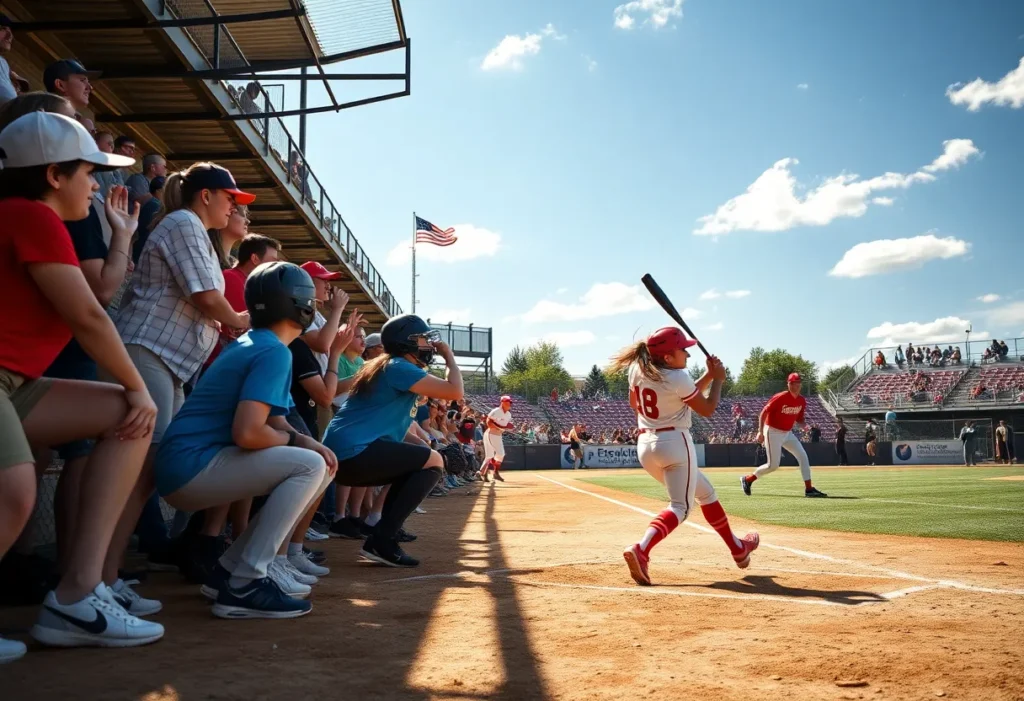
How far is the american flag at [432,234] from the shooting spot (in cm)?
4028

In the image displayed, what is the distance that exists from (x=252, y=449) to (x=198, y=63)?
10544 millimetres

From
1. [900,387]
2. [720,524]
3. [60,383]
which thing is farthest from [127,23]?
[900,387]

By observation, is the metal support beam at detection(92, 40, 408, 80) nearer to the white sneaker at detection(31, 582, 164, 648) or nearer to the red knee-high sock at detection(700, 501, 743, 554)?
the red knee-high sock at detection(700, 501, 743, 554)

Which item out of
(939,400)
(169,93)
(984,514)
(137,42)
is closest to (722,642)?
(984,514)

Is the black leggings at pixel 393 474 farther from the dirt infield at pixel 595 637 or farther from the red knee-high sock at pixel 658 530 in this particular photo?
the red knee-high sock at pixel 658 530

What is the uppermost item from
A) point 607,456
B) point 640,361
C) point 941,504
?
point 640,361

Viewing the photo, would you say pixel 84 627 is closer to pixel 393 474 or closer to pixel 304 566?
pixel 304 566

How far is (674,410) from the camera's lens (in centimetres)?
583

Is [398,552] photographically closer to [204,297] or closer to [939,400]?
[204,297]

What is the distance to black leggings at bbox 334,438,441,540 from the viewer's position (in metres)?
5.79

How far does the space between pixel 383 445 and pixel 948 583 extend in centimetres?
373

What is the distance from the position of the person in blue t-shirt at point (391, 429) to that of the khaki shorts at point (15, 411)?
111 inches

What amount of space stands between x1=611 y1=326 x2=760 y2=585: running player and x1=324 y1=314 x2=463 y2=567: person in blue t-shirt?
4.45 ft

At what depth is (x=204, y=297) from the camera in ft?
13.4
